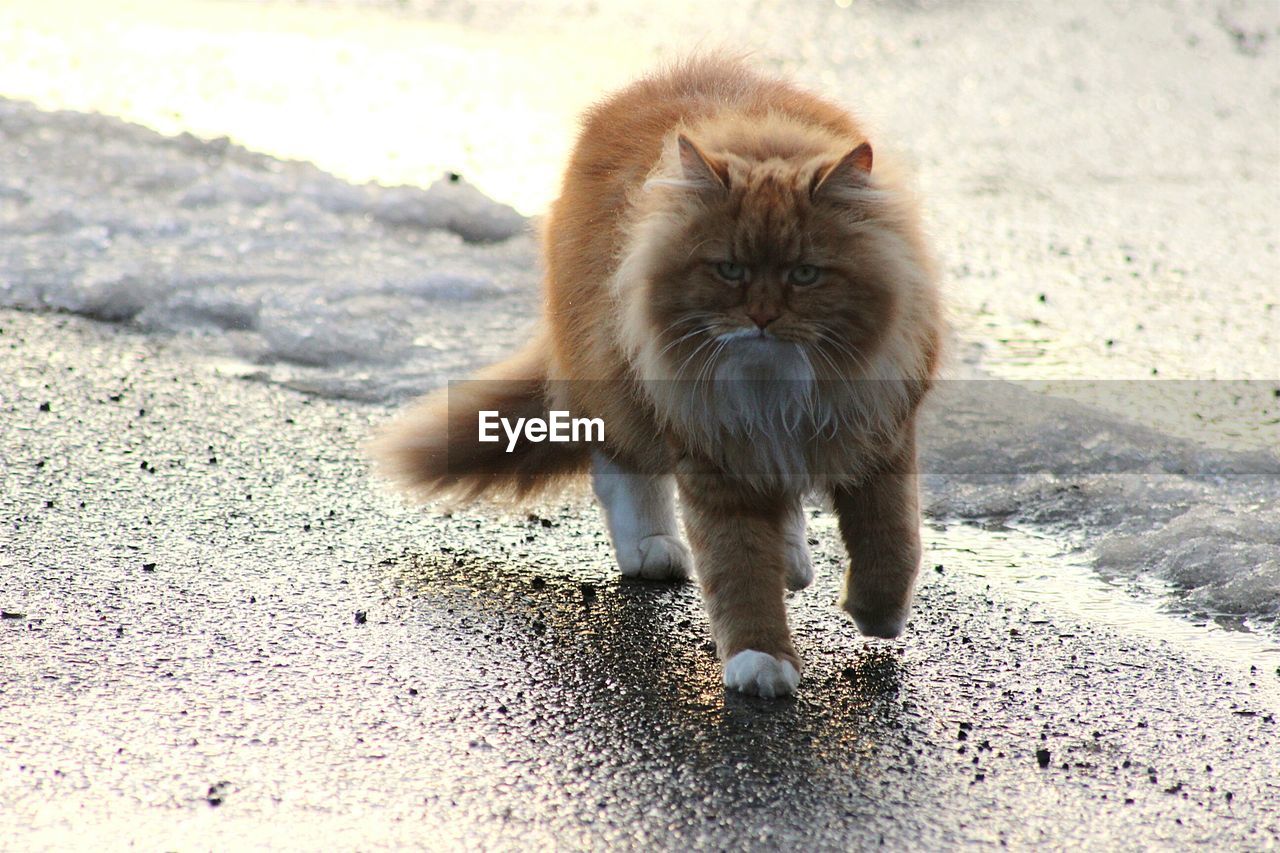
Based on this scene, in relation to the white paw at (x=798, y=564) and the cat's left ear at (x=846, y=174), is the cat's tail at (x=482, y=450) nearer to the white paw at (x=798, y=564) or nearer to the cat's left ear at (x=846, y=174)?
the white paw at (x=798, y=564)

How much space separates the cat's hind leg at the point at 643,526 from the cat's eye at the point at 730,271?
82 centimetres

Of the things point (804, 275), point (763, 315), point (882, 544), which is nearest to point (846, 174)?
point (804, 275)

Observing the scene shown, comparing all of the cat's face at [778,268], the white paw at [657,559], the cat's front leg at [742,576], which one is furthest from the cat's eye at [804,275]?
the white paw at [657,559]

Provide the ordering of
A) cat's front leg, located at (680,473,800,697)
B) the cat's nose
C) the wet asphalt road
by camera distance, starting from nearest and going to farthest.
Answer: the wet asphalt road → the cat's nose → cat's front leg, located at (680,473,800,697)

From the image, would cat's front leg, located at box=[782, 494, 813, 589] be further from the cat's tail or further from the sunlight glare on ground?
the sunlight glare on ground

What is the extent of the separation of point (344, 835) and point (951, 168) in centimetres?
601

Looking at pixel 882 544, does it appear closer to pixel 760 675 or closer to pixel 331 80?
pixel 760 675

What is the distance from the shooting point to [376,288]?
238 inches

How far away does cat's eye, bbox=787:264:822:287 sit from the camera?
10.2 ft

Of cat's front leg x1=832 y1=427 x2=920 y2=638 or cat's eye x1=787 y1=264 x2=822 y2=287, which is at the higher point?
cat's eye x1=787 y1=264 x2=822 y2=287

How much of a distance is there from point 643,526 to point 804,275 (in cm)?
99

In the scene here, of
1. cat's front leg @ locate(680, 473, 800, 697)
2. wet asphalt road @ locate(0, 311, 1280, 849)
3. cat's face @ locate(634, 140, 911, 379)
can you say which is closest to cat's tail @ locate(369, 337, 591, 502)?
wet asphalt road @ locate(0, 311, 1280, 849)

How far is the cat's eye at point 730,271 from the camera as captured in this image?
3.12 meters

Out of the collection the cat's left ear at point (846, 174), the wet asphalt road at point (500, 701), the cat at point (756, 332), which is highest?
the cat's left ear at point (846, 174)
